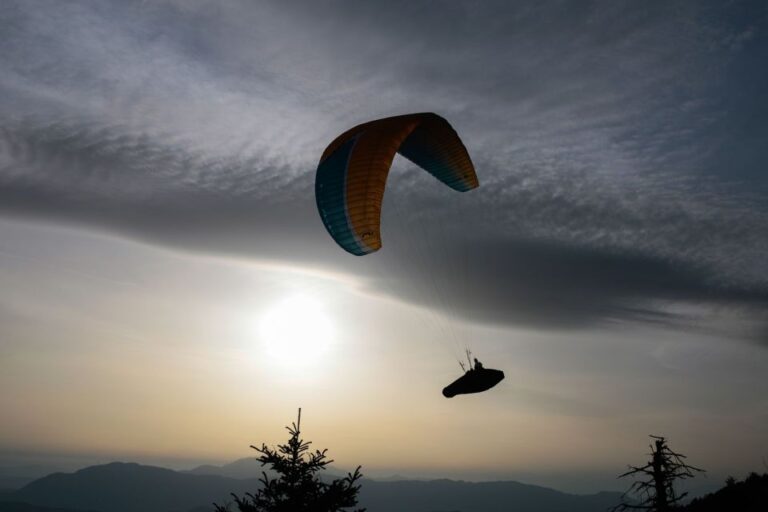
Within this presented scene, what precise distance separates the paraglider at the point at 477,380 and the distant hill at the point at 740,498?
884 cm

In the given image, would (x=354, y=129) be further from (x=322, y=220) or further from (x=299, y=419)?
(x=299, y=419)

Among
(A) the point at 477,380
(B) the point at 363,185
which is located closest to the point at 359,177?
(B) the point at 363,185

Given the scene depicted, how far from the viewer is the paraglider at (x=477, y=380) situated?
21812 millimetres

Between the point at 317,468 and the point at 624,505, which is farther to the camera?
the point at 317,468

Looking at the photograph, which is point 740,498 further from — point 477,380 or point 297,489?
point 297,489

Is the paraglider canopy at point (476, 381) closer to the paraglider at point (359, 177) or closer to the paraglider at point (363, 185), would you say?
the paraglider at point (363, 185)

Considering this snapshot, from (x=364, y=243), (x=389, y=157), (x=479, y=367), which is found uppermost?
(x=389, y=157)

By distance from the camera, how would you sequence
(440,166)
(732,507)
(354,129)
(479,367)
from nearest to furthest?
(732,507) < (479,367) < (354,129) < (440,166)

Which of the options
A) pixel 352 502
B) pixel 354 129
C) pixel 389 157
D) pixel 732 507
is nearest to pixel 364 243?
pixel 389 157

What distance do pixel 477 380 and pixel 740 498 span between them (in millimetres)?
9985

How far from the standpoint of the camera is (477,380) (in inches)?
858

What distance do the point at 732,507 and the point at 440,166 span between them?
18608 millimetres

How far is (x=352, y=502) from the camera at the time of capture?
17.0 metres

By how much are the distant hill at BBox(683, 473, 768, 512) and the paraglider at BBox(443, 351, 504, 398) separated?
8.84 m
